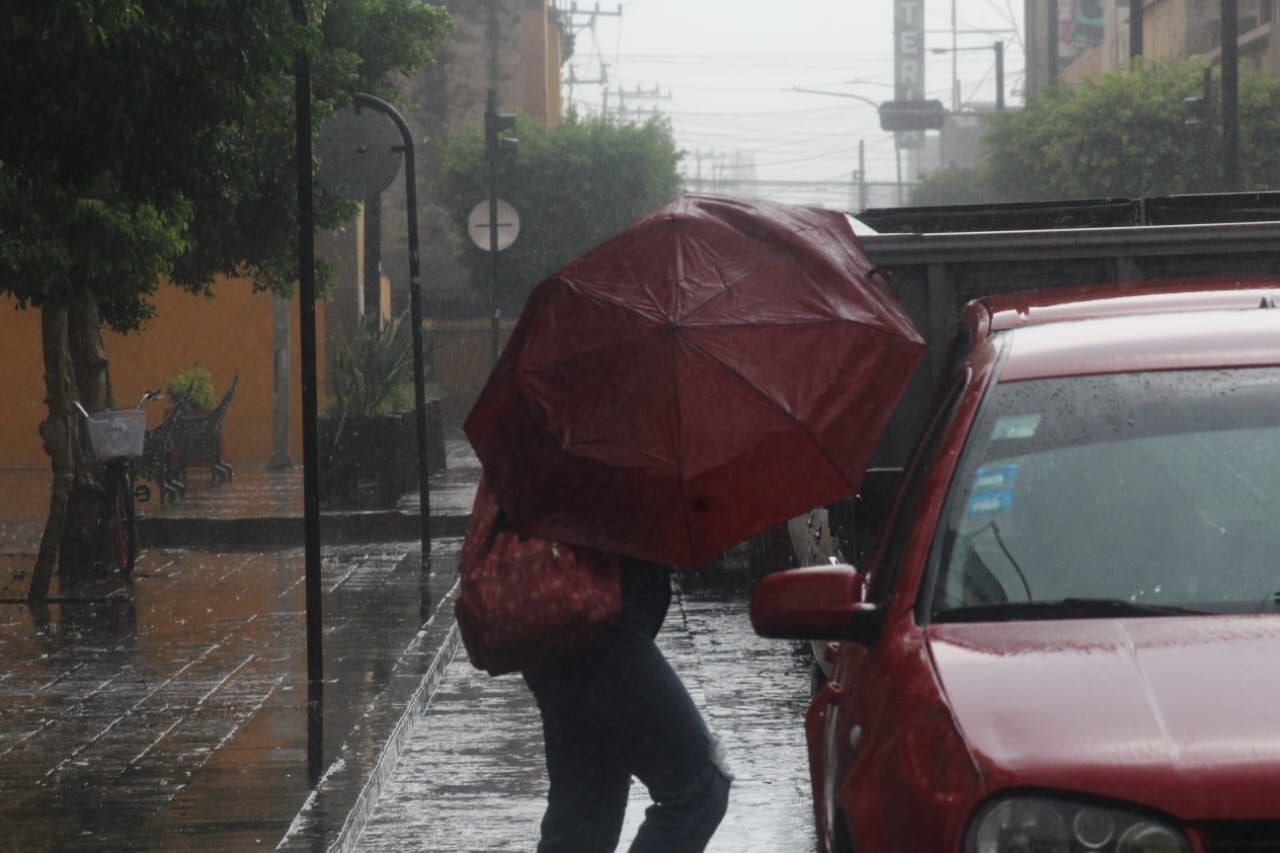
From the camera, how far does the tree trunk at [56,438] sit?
520 inches

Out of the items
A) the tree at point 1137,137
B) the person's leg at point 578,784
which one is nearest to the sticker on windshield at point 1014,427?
the person's leg at point 578,784

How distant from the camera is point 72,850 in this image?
6.54 metres

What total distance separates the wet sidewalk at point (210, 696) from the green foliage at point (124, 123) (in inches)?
81.7

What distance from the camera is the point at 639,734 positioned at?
4480mm

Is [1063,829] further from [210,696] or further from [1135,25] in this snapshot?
[1135,25]

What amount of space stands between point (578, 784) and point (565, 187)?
156 feet

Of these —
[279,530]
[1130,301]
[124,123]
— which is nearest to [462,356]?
[279,530]

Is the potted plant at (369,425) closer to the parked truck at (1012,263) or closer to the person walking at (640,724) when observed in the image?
the parked truck at (1012,263)

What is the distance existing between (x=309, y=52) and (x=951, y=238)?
9.85 ft

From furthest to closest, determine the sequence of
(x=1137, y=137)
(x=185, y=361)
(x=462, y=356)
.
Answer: (x=1137, y=137), (x=462, y=356), (x=185, y=361)

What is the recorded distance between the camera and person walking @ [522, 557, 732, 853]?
14.7 ft

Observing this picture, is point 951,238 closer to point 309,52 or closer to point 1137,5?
point 309,52

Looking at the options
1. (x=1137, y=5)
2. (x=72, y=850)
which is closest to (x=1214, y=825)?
(x=72, y=850)

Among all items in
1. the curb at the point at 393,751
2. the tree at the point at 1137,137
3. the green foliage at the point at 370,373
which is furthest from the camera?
the tree at the point at 1137,137
